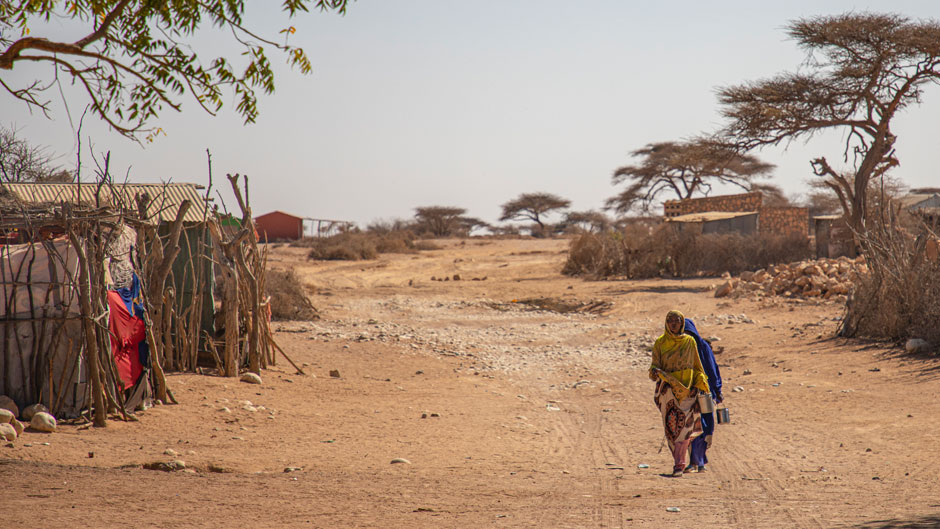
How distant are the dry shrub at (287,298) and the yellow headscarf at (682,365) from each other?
10131 mm

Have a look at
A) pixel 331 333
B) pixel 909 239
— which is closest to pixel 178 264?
pixel 331 333

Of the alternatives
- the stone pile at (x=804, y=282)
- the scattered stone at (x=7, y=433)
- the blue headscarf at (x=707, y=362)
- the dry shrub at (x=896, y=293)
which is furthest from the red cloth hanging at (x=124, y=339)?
the stone pile at (x=804, y=282)

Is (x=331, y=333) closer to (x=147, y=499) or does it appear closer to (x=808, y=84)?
(x=147, y=499)

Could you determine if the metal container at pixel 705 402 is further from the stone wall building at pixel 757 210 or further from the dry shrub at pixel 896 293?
the stone wall building at pixel 757 210

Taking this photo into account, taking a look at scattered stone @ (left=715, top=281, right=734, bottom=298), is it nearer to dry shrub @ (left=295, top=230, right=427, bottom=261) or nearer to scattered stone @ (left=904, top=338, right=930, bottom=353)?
scattered stone @ (left=904, top=338, right=930, bottom=353)

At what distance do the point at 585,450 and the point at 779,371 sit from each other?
4570 mm

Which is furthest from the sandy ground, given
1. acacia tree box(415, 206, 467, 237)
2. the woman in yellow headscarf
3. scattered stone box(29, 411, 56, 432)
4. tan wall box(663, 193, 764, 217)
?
acacia tree box(415, 206, 467, 237)

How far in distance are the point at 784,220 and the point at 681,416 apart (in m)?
22.9

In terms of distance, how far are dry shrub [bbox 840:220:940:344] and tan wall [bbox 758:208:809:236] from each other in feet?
48.4

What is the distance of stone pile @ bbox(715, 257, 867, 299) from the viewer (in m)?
16.0

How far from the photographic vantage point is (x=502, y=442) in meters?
6.99

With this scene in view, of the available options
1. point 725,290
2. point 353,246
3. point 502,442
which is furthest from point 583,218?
point 502,442

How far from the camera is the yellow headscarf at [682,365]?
561 centimetres

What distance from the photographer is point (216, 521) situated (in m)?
4.39
